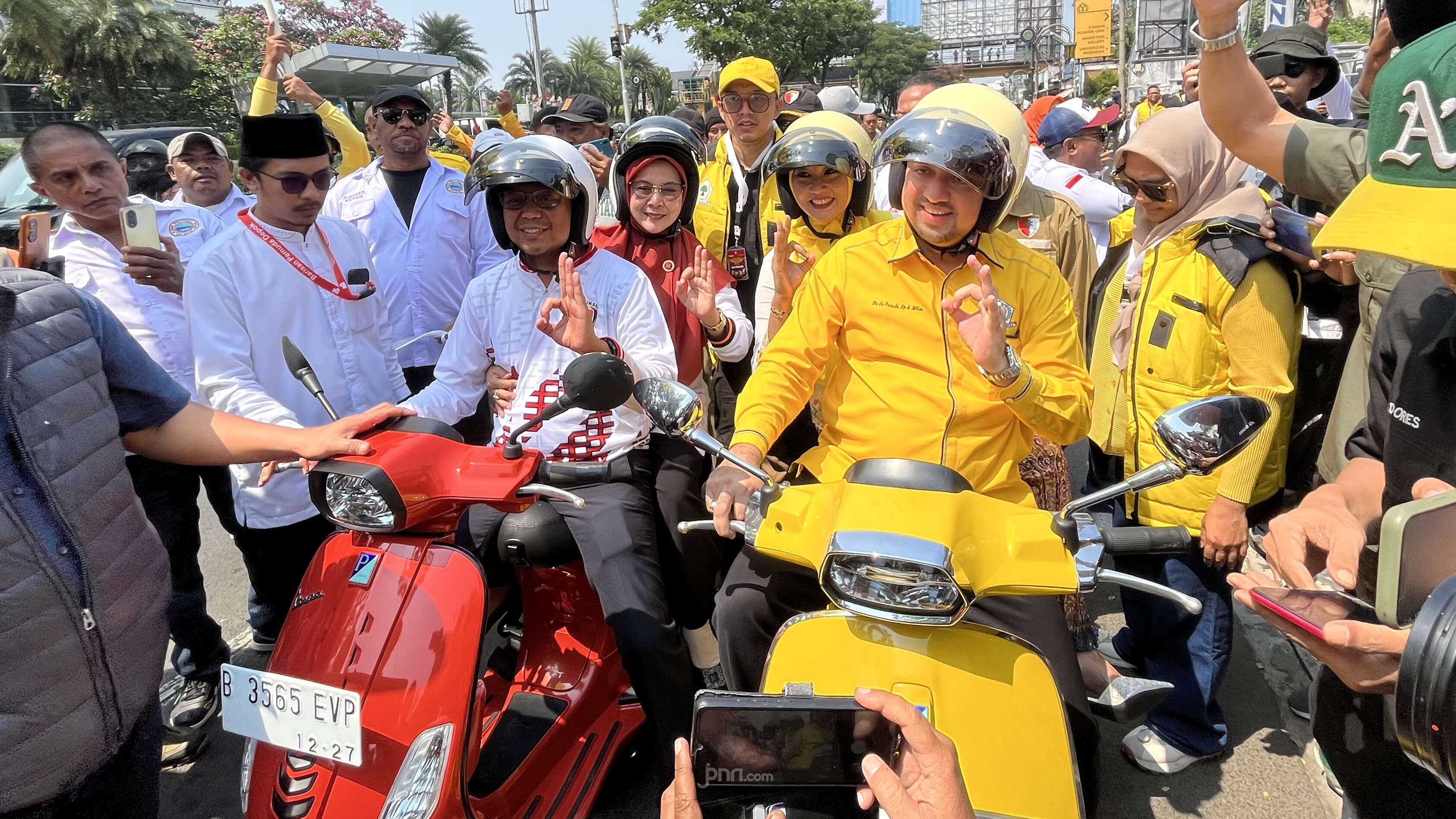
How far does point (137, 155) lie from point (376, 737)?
484cm

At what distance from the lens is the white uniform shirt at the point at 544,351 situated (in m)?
2.74

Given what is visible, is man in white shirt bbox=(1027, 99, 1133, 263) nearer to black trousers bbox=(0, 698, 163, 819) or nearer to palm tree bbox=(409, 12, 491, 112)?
black trousers bbox=(0, 698, 163, 819)

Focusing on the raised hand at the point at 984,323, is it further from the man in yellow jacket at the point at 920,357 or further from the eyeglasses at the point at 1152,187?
the eyeglasses at the point at 1152,187

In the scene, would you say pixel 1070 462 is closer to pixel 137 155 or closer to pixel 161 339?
pixel 161 339

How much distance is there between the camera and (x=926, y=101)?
2340 millimetres

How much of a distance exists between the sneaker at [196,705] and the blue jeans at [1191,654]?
137 inches

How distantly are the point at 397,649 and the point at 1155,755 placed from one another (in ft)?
8.05

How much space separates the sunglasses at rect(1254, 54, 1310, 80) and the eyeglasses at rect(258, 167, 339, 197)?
443cm

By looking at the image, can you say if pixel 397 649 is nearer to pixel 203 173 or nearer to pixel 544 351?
pixel 544 351

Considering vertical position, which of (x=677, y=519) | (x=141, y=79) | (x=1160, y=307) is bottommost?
(x=677, y=519)

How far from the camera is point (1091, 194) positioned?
15.1 feet

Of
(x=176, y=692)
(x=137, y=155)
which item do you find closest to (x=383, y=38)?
(x=137, y=155)

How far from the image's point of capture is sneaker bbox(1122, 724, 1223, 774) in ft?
9.20

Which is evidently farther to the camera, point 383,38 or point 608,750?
point 383,38
